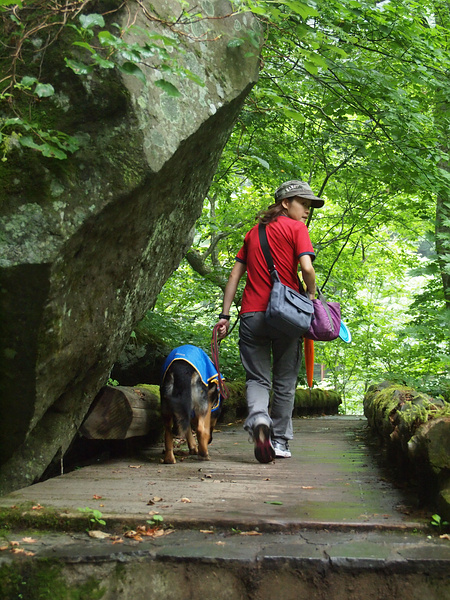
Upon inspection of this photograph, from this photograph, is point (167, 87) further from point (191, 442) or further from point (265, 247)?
point (191, 442)

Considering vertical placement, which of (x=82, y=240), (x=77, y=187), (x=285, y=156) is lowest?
(x=82, y=240)

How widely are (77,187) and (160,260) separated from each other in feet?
5.10

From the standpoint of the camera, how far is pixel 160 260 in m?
4.56

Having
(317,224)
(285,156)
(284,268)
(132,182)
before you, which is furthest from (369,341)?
(132,182)

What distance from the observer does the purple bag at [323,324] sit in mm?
4902

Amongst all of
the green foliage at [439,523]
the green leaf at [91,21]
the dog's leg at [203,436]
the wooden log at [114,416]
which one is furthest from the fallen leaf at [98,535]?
the dog's leg at [203,436]

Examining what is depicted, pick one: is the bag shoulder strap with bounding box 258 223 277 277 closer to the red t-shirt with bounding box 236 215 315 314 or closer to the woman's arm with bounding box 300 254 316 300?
the red t-shirt with bounding box 236 215 315 314

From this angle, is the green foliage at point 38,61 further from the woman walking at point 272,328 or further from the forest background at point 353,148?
the woman walking at point 272,328

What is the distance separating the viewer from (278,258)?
5.05m

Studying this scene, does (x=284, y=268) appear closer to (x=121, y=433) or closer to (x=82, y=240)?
(x=121, y=433)

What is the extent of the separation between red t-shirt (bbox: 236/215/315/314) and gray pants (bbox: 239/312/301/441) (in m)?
0.16

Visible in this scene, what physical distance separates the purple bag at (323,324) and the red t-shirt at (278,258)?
13.0 inches

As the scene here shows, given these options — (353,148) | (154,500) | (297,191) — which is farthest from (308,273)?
(353,148)

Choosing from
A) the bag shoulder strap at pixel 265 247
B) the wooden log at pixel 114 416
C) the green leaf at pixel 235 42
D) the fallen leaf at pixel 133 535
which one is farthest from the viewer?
the bag shoulder strap at pixel 265 247
